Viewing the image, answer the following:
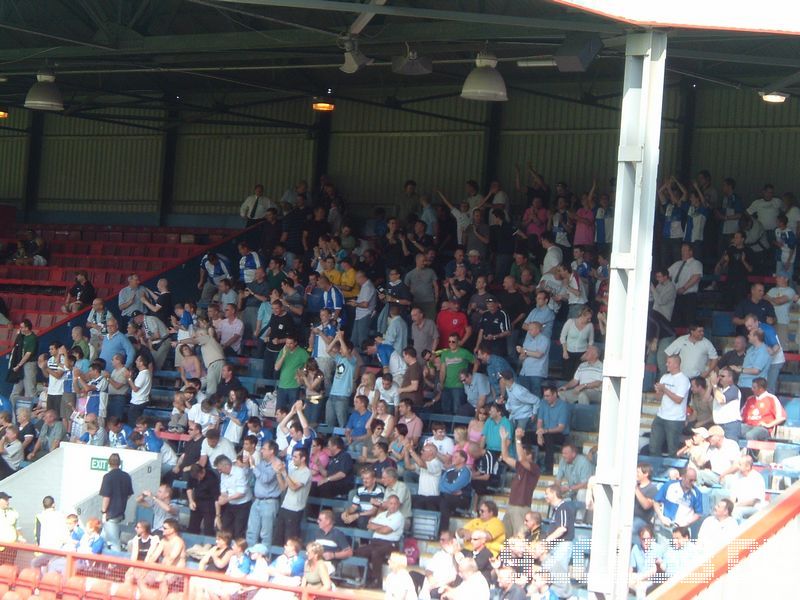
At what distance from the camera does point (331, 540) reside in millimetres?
13000

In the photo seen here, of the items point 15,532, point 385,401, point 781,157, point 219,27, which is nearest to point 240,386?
point 385,401

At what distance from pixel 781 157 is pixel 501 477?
306 inches

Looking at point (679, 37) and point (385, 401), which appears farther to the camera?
point (385, 401)

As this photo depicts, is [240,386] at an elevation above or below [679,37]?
below

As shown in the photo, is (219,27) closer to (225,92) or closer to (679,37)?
(225,92)

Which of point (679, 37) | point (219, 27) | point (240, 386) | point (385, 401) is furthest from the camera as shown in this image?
point (219, 27)

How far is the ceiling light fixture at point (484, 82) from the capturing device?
13094 millimetres

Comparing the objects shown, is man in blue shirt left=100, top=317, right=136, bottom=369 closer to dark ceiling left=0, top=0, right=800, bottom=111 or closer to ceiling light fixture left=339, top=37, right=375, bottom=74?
dark ceiling left=0, top=0, right=800, bottom=111

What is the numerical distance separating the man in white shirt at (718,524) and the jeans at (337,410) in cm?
568

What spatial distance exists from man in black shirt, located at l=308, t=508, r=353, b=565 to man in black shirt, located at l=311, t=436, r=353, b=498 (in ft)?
3.19

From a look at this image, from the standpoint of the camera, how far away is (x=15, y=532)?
14.5 m

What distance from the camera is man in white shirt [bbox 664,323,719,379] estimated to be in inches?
551

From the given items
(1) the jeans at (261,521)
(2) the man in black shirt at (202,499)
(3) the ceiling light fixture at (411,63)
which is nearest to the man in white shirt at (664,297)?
(3) the ceiling light fixture at (411,63)

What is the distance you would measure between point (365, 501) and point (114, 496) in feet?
10.8
